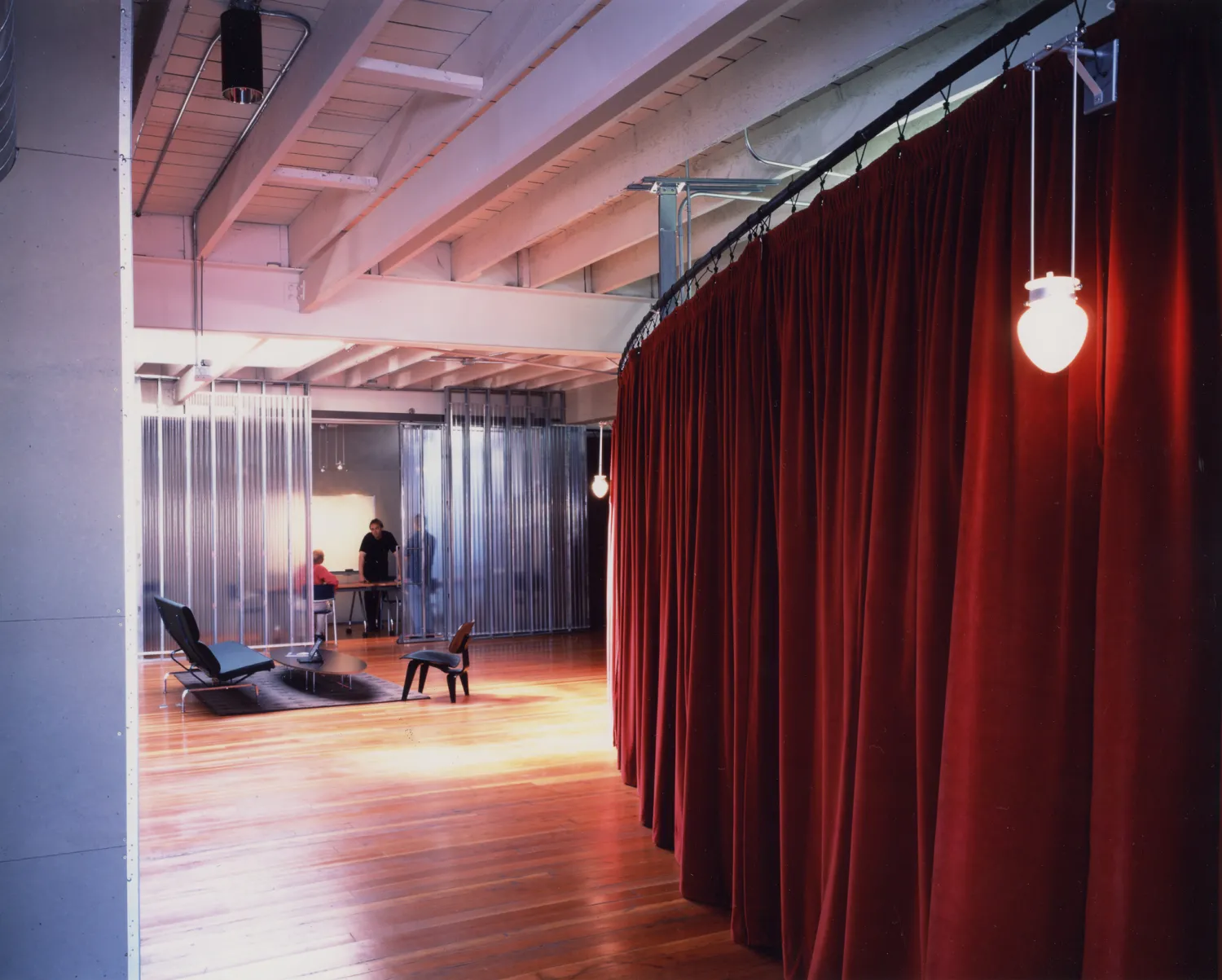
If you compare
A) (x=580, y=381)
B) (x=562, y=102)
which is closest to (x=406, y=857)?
(x=562, y=102)

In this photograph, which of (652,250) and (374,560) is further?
(374,560)

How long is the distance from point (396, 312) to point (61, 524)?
17.7 ft

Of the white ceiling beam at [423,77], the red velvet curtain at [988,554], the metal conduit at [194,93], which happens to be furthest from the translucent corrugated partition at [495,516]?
the red velvet curtain at [988,554]

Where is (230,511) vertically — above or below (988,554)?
below

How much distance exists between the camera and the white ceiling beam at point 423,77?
4.38 metres

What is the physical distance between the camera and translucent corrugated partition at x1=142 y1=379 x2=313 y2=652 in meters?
11.9

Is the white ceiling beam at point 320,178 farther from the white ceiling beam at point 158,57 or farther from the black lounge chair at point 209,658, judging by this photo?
the black lounge chair at point 209,658

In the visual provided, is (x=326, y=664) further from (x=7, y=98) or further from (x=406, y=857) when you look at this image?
(x=7, y=98)

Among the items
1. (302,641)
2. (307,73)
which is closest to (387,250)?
(307,73)

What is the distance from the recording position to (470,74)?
468cm

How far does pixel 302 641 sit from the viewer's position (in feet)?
40.6

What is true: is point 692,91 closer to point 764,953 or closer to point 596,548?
point 764,953

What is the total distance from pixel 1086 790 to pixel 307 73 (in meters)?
4.17

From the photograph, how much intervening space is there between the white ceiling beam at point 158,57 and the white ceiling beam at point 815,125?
2391 mm
